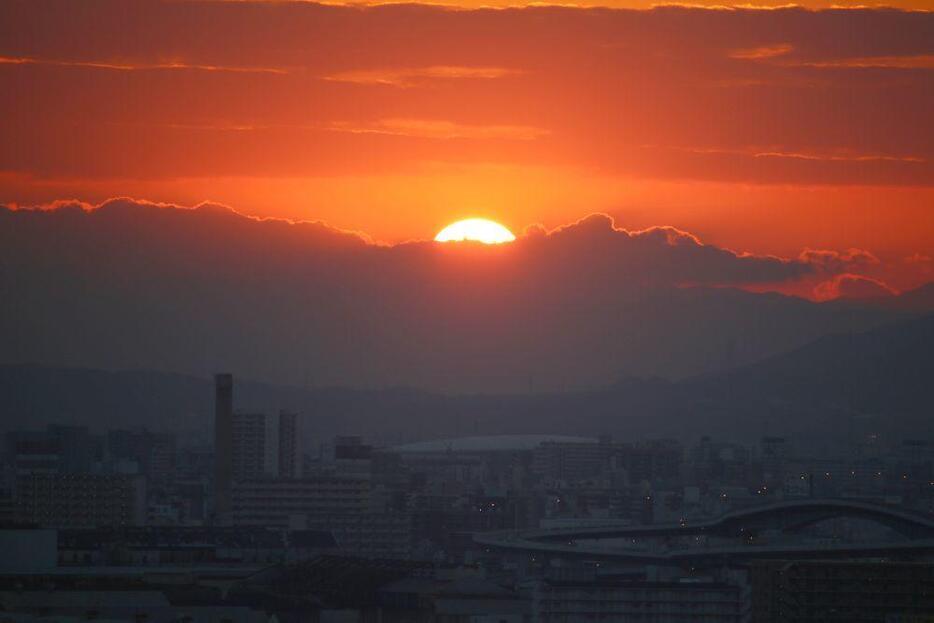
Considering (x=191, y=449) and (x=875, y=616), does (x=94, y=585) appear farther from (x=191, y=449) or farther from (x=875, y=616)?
(x=191, y=449)

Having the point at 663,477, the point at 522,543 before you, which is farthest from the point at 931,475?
the point at 522,543

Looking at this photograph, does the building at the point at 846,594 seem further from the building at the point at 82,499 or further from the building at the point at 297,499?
the building at the point at 297,499

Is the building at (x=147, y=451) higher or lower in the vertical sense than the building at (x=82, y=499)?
higher

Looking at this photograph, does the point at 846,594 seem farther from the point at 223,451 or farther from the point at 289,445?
the point at 289,445

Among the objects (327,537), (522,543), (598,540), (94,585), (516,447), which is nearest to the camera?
(94,585)

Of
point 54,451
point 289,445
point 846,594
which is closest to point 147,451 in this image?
point 289,445

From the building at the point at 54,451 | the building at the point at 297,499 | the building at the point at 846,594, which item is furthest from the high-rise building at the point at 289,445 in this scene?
the building at the point at 846,594

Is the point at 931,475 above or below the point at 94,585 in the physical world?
above
